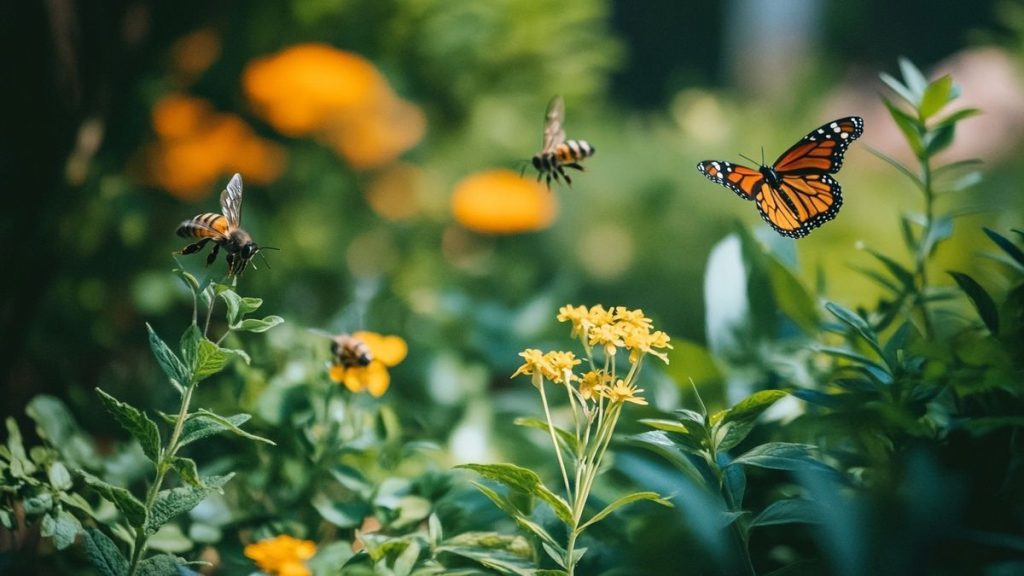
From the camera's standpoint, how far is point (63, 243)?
4.67ft

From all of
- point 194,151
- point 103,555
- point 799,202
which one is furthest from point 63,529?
point 194,151

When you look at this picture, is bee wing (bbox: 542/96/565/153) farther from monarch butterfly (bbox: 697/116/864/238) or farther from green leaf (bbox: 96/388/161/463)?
green leaf (bbox: 96/388/161/463)

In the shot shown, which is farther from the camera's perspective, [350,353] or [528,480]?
[350,353]

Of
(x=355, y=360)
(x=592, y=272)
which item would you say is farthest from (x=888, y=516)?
(x=592, y=272)

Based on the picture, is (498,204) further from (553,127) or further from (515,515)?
(515,515)

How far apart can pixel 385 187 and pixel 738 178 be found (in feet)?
4.75

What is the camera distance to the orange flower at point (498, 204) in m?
1.87

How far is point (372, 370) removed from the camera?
2.69ft

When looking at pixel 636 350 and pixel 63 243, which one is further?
pixel 63 243

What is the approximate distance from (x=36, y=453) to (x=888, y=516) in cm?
68

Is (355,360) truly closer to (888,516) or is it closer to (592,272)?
(888,516)

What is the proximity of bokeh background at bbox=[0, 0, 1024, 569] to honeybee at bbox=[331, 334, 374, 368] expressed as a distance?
12cm

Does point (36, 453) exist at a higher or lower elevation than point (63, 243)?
lower

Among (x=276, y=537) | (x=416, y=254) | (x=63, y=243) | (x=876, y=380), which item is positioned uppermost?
(x=416, y=254)
